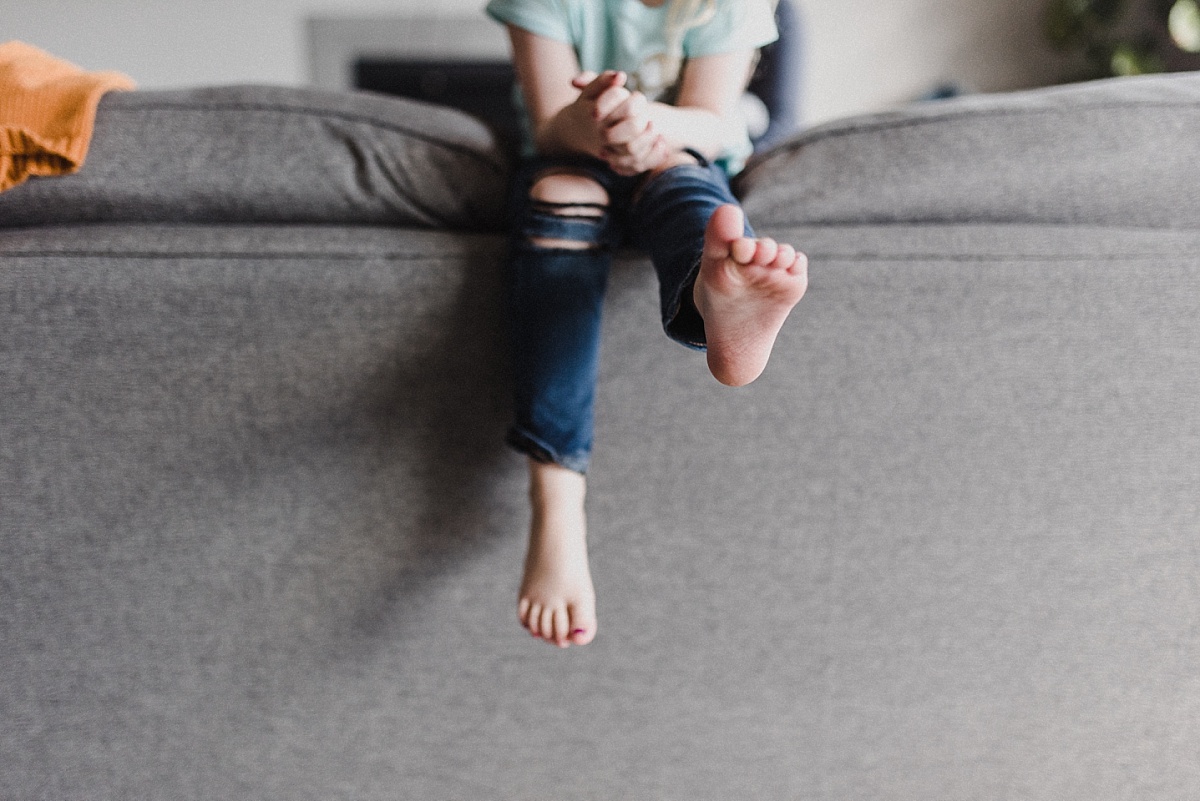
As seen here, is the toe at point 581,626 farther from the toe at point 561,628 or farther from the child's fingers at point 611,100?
the child's fingers at point 611,100

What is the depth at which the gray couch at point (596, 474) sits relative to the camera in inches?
25.6

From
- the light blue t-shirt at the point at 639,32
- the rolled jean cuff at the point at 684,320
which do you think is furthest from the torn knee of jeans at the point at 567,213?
the light blue t-shirt at the point at 639,32

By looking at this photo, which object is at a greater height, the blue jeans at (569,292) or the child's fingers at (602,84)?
the child's fingers at (602,84)

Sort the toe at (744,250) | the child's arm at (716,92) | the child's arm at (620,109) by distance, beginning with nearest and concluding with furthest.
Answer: the toe at (744,250)
the child's arm at (620,109)
the child's arm at (716,92)

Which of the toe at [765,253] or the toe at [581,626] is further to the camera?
the toe at [581,626]

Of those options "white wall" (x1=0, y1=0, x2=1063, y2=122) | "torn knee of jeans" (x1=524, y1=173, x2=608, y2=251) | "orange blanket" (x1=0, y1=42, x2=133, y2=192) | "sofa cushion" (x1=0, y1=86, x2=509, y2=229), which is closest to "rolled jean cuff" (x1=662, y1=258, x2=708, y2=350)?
"torn knee of jeans" (x1=524, y1=173, x2=608, y2=251)

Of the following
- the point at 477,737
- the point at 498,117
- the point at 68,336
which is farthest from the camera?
the point at 498,117

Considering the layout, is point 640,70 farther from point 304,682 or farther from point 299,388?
point 304,682

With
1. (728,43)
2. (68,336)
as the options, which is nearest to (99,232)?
(68,336)

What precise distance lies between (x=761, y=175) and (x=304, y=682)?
640mm

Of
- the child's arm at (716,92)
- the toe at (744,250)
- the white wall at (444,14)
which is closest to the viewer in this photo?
the toe at (744,250)

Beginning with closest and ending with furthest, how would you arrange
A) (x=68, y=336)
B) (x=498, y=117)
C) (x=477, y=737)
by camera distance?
(x=68, y=336)
(x=477, y=737)
(x=498, y=117)

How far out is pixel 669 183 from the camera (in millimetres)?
646

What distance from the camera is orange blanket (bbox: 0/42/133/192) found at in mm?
653
